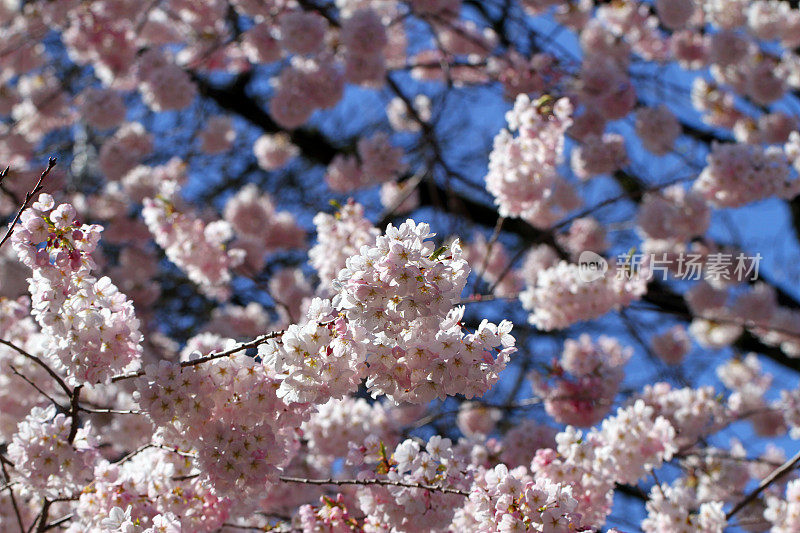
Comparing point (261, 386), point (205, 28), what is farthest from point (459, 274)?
point (205, 28)

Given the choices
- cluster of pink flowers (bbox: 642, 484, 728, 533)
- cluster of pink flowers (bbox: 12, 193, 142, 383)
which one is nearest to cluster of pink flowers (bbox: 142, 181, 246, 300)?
cluster of pink flowers (bbox: 12, 193, 142, 383)

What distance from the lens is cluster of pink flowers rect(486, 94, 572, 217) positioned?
3.42 metres

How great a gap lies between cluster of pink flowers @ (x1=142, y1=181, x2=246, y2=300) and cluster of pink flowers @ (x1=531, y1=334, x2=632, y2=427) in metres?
1.81

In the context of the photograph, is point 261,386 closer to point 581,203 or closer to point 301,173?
point 581,203

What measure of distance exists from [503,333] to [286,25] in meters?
3.62

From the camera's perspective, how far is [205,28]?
6.27 m

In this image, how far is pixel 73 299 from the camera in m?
2.16

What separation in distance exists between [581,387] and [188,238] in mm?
2203

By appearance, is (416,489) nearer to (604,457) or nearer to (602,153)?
(604,457)

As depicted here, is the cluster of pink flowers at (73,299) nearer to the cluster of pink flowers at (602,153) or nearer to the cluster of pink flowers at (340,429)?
the cluster of pink flowers at (340,429)

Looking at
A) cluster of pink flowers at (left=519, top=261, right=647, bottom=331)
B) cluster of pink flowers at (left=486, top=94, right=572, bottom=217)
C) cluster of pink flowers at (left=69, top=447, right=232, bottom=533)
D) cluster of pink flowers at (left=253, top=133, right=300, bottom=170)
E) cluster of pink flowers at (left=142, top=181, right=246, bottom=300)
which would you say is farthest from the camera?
cluster of pink flowers at (left=253, top=133, right=300, bottom=170)

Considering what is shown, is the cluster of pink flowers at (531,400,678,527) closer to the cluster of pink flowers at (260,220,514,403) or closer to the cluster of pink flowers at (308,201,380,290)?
the cluster of pink flowers at (260,220,514,403)

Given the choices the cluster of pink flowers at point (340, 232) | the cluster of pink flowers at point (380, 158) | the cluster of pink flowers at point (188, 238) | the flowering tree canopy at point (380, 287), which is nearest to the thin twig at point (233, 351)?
the flowering tree canopy at point (380, 287)

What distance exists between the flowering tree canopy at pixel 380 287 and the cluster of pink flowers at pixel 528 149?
0.02m
